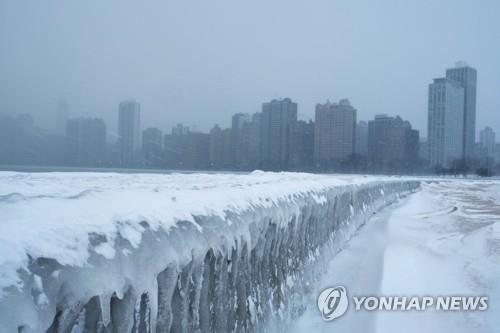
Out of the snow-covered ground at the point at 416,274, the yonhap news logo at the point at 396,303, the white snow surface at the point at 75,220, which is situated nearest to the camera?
the white snow surface at the point at 75,220

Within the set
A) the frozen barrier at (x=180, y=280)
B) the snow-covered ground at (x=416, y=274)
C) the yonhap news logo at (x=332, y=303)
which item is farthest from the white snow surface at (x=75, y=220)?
the snow-covered ground at (x=416, y=274)

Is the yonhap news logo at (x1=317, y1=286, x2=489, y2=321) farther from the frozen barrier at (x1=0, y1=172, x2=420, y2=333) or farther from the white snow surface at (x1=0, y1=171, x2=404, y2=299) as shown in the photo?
the white snow surface at (x1=0, y1=171, x2=404, y2=299)

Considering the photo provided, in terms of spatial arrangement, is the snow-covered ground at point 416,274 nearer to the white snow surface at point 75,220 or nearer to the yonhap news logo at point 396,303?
the yonhap news logo at point 396,303

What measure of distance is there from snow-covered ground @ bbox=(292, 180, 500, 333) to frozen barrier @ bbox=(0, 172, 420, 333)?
0.78 meters

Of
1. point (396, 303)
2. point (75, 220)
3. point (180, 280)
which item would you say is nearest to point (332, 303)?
point (396, 303)

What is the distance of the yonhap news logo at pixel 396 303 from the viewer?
14.1 feet

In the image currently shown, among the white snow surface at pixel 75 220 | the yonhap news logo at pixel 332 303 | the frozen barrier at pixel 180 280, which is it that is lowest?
the yonhap news logo at pixel 332 303

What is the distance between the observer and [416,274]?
5.63 meters

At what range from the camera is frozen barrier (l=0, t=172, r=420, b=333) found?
4.38 feet

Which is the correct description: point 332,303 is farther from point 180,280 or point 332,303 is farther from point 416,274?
point 180,280

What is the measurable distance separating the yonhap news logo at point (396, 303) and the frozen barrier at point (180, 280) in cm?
35

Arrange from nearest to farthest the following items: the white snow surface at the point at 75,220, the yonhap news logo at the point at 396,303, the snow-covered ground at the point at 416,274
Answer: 1. the white snow surface at the point at 75,220
2. the snow-covered ground at the point at 416,274
3. the yonhap news logo at the point at 396,303

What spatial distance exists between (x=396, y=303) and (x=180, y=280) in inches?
Answer: 127

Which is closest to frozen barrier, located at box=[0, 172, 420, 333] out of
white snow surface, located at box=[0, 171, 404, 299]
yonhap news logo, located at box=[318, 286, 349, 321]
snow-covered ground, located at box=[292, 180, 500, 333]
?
white snow surface, located at box=[0, 171, 404, 299]
